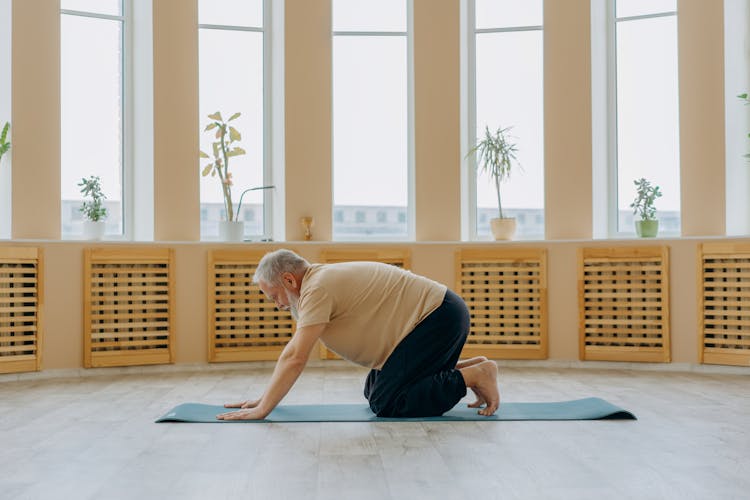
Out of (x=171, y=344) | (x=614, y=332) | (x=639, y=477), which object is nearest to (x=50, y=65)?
(x=171, y=344)

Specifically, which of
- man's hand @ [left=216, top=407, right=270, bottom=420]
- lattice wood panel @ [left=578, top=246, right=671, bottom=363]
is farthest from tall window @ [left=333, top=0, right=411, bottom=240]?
man's hand @ [left=216, top=407, right=270, bottom=420]

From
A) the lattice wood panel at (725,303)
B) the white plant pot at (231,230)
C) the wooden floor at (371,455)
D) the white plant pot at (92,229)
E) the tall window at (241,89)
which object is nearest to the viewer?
the wooden floor at (371,455)

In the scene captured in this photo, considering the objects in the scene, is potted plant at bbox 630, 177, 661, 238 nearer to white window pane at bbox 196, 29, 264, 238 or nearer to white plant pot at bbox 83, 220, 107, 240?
white window pane at bbox 196, 29, 264, 238

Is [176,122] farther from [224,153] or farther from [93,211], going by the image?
[93,211]

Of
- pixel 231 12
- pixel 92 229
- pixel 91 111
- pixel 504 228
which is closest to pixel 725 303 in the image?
pixel 504 228

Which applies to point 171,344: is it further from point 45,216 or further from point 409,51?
point 409,51

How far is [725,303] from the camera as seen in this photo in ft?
17.9

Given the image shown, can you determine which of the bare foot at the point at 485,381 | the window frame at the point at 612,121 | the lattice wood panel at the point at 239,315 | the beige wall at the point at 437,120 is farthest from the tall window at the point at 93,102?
the window frame at the point at 612,121

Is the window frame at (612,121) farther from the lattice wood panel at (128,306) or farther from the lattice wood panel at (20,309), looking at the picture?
the lattice wood panel at (20,309)

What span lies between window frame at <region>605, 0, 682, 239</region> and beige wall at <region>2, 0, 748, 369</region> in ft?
1.25

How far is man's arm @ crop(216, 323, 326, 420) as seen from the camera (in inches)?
131

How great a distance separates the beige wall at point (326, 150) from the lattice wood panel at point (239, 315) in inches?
4.2

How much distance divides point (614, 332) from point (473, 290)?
1.09m

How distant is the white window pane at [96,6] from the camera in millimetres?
6129
